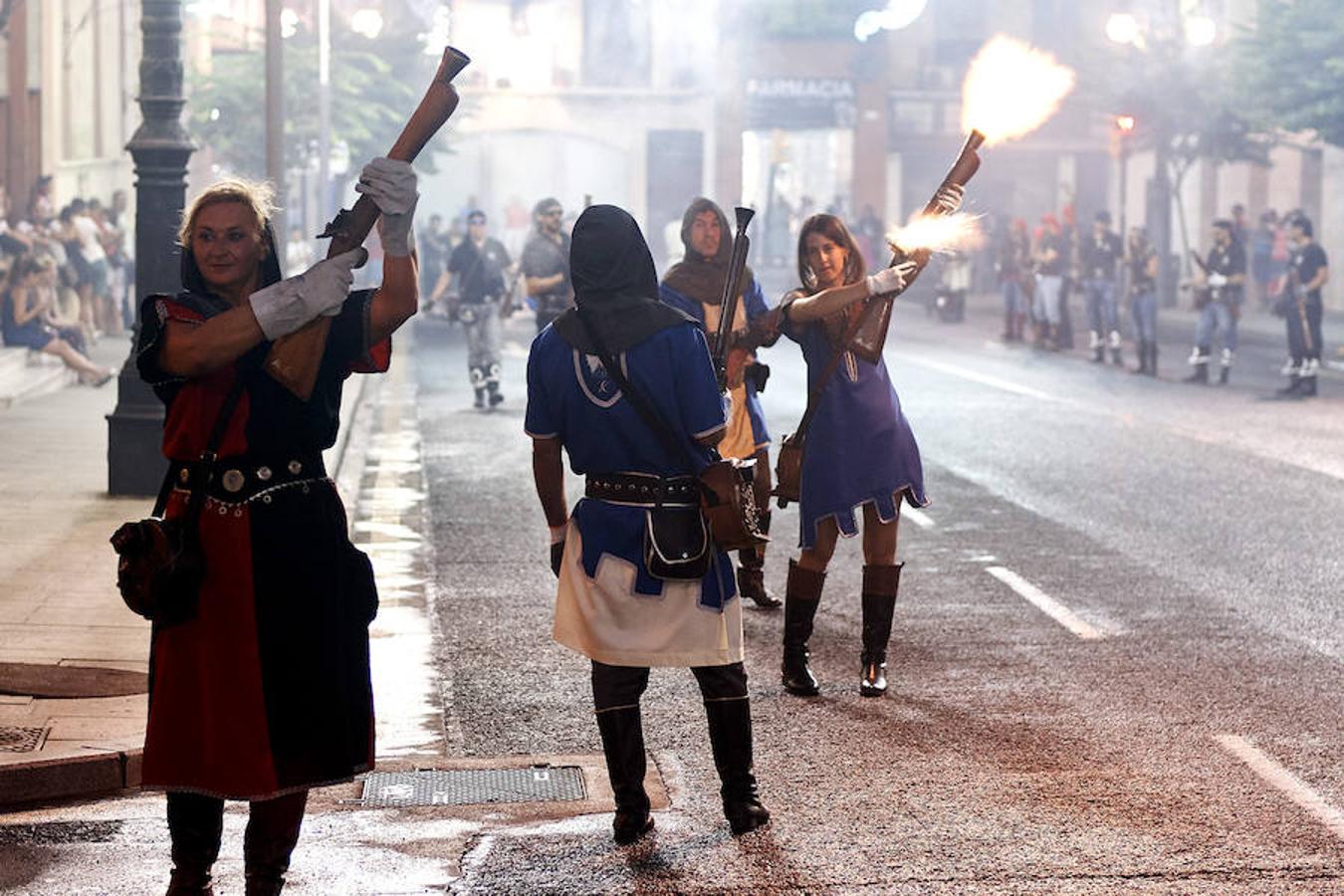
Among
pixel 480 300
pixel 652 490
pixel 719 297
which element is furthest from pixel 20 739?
pixel 480 300

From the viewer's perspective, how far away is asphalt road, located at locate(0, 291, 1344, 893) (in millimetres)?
6105

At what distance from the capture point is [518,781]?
709 centimetres

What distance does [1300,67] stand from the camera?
107 ft

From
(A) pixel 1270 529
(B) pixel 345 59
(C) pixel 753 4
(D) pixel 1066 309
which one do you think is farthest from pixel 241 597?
(C) pixel 753 4

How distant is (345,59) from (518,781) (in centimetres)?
4085

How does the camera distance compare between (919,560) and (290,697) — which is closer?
(290,697)

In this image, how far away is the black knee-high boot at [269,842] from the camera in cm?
523

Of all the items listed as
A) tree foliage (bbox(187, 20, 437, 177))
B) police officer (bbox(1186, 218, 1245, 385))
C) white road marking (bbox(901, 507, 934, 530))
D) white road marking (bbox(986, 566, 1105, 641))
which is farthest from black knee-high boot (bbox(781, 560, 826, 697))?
tree foliage (bbox(187, 20, 437, 177))

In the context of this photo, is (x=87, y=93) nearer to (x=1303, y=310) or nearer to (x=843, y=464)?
(x=1303, y=310)

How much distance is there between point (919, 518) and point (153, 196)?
485 cm

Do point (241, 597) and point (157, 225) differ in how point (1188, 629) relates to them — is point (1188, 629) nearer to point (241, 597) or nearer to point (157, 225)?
point (241, 597)

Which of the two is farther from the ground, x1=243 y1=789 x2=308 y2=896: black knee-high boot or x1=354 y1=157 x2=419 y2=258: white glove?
x1=354 y1=157 x2=419 y2=258: white glove

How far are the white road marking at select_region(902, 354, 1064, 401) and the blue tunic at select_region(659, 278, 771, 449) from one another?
12.4 metres

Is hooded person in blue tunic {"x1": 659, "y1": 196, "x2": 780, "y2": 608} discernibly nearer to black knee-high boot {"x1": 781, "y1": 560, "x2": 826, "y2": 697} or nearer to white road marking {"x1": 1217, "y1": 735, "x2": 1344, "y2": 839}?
black knee-high boot {"x1": 781, "y1": 560, "x2": 826, "y2": 697}
